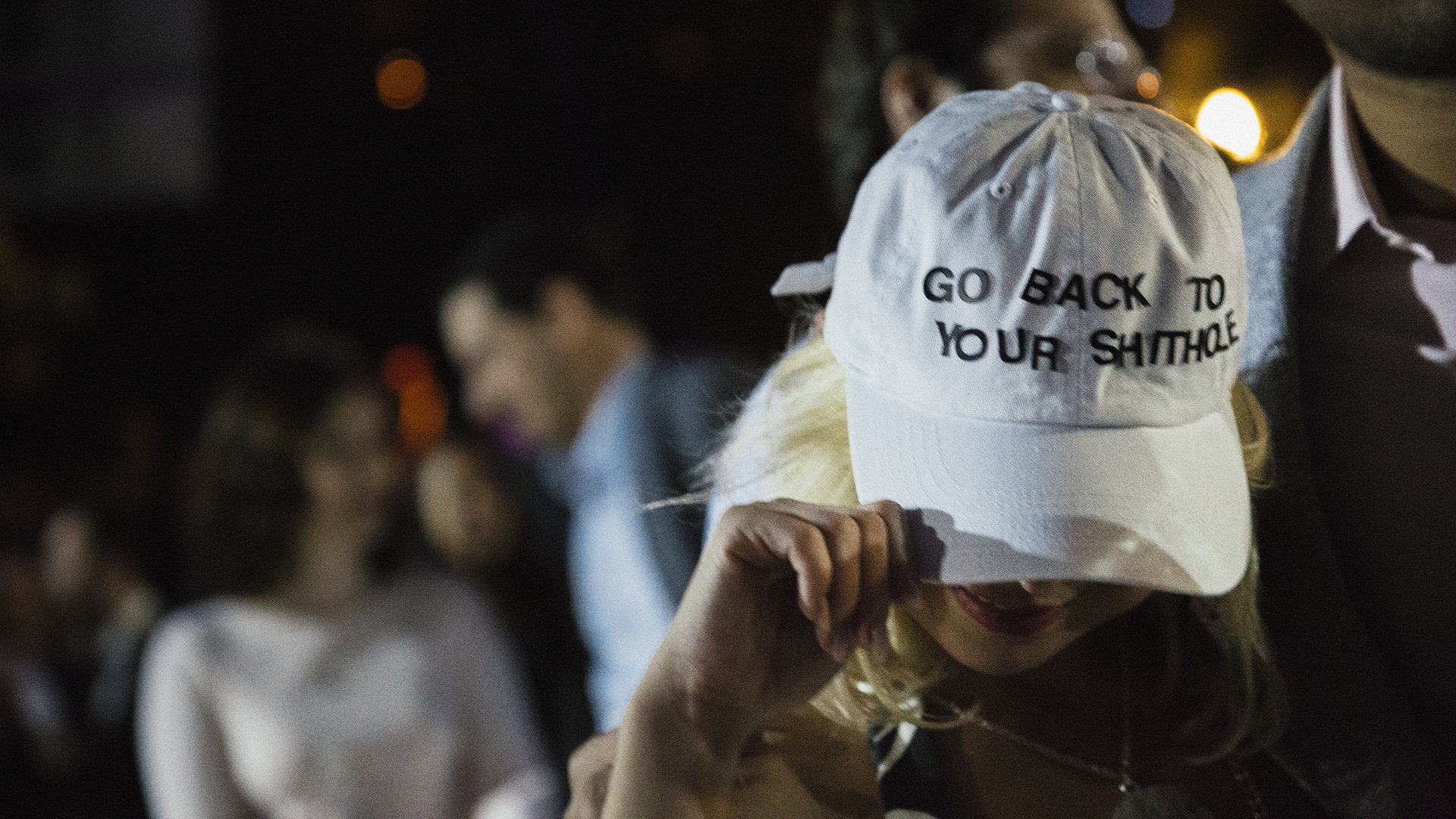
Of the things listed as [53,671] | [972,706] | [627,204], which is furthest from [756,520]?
[627,204]

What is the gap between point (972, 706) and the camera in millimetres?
1073

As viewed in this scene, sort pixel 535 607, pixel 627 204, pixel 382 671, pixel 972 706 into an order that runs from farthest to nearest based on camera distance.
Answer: pixel 627 204 < pixel 535 607 < pixel 382 671 < pixel 972 706

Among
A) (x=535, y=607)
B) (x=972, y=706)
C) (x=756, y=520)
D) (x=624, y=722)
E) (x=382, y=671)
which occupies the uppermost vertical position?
(x=756, y=520)

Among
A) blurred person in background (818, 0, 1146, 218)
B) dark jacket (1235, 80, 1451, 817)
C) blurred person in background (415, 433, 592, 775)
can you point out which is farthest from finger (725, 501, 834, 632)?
blurred person in background (415, 433, 592, 775)

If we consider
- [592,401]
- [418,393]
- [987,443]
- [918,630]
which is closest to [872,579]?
[987,443]

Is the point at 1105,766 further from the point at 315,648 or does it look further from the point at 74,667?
the point at 74,667

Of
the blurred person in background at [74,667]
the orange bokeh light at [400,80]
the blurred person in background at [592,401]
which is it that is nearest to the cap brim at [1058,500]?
the blurred person in background at [592,401]

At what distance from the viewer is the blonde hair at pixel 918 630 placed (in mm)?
1003

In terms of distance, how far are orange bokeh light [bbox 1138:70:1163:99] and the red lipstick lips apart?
1.04m

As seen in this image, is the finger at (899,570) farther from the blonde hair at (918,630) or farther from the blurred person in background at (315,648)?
the blurred person in background at (315,648)

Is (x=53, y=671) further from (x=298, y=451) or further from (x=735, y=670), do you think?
(x=735, y=670)

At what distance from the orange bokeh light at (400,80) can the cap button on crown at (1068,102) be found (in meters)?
6.46

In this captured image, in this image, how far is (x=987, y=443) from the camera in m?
0.89

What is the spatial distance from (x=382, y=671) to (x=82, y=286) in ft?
18.6
